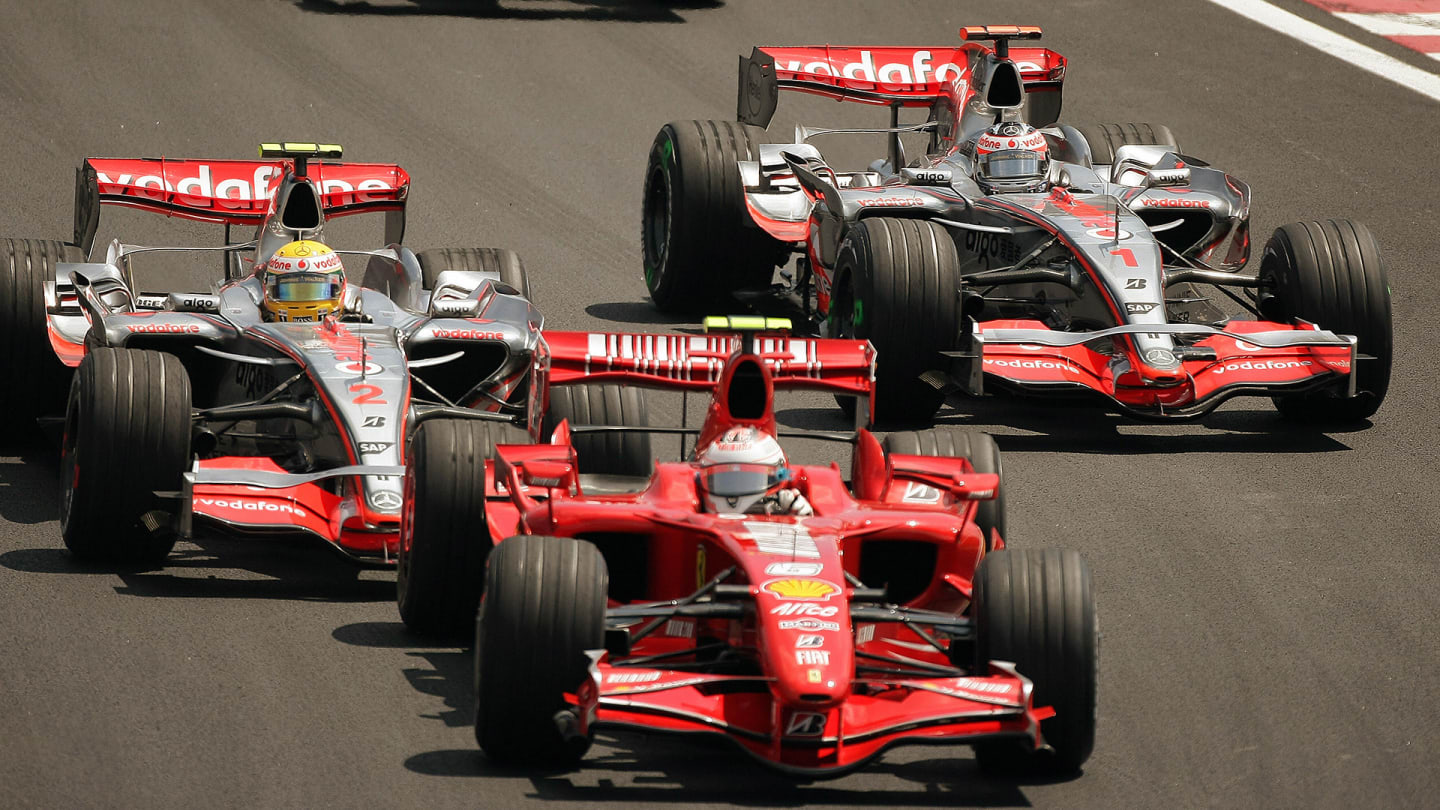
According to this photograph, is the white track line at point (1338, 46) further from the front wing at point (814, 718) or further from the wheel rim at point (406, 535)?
the front wing at point (814, 718)

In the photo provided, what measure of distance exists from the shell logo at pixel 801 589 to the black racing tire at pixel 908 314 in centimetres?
616

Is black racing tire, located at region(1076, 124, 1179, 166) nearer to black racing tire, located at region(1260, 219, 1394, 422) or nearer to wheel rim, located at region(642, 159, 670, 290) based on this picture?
black racing tire, located at region(1260, 219, 1394, 422)

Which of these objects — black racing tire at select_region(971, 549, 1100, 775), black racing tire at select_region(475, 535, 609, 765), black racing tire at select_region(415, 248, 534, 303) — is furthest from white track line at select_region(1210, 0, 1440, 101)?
black racing tire at select_region(475, 535, 609, 765)

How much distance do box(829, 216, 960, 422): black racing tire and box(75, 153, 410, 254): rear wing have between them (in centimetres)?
335

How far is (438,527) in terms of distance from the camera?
33.1 feet

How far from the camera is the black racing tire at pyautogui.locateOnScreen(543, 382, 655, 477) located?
449 inches

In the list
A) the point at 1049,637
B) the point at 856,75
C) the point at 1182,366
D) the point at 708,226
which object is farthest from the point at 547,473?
the point at 856,75

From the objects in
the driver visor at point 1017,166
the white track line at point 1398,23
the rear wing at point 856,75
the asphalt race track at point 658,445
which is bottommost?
the asphalt race track at point 658,445

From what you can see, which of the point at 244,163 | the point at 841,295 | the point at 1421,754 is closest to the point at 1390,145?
the point at 841,295

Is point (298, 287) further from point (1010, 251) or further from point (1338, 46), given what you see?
point (1338, 46)

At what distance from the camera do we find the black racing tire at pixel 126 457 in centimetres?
1117

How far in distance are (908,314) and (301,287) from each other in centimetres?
401

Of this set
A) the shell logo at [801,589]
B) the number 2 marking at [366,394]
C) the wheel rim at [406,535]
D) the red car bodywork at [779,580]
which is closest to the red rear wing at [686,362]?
the red car bodywork at [779,580]

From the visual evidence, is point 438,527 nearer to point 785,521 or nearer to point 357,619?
point 357,619
